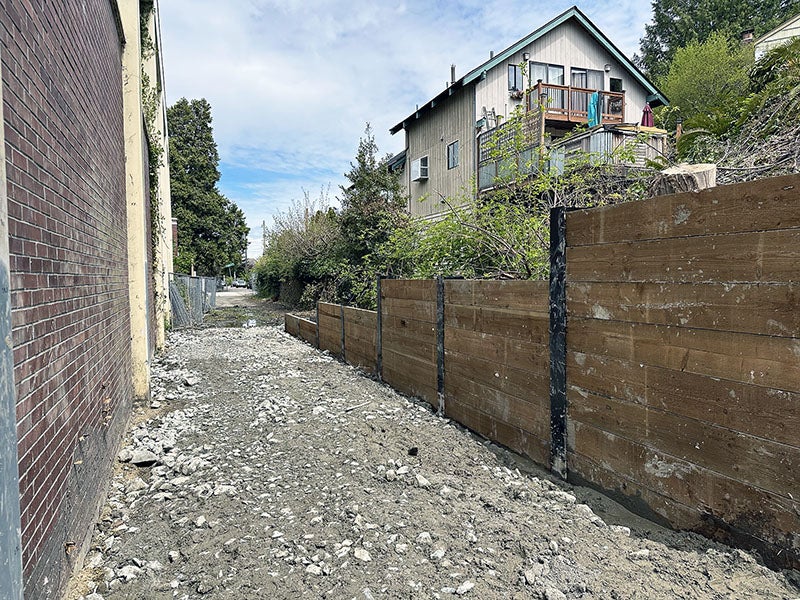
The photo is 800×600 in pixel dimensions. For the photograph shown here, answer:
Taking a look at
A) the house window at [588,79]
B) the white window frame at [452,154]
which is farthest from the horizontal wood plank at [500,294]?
the house window at [588,79]

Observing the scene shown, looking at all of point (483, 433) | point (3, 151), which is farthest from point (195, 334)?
point (3, 151)

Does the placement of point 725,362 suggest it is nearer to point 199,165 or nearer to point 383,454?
point 383,454

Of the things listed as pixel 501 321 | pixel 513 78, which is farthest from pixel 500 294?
pixel 513 78

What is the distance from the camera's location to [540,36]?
17.6 m

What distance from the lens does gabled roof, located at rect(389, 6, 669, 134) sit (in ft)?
55.0

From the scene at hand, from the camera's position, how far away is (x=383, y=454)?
3875 mm

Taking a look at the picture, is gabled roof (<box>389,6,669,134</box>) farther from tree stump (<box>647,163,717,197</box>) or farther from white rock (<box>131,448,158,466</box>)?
white rock (<box>131,448,158,466</box>)

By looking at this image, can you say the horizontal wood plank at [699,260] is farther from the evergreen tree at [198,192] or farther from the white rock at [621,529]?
the evergreen tree at [198,192]

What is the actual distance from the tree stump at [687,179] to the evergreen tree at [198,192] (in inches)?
1326

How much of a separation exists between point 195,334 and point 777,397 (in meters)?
12.7

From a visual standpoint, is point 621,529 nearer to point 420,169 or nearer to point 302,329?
point 302,329

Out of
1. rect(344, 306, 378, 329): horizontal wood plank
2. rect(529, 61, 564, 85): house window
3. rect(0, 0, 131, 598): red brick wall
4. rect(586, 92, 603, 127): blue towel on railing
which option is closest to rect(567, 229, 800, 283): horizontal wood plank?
rect(0, 0, 131, 598): red brick wall

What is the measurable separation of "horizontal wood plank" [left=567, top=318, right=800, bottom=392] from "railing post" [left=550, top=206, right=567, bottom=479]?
0.45 ft

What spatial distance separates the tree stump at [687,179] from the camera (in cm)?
251
